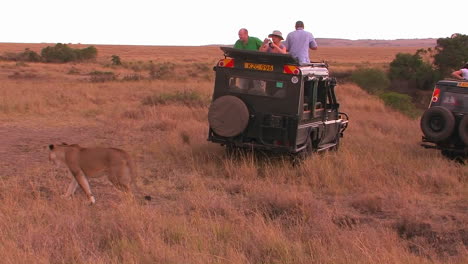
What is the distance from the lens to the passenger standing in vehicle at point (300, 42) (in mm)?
10133

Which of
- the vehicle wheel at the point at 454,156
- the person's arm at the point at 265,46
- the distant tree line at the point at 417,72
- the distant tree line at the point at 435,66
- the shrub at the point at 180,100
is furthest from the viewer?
the distant tree line at the point at 435,66

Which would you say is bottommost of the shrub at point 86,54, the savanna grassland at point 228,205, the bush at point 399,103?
the shrub at point 86,54

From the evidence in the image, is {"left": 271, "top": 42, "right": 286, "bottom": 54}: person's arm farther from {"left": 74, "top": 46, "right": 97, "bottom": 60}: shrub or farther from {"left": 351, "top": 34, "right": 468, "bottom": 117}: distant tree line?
{"left": 74, "top": 46, "right": 97, "bottom": 60}: shrub

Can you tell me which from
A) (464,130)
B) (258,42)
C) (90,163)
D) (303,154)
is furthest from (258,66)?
(464,130)

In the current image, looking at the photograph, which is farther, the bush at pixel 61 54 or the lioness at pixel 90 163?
the bush at pixel 61 54

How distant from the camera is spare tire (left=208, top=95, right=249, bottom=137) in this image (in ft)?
29.2

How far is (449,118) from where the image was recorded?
10.1m

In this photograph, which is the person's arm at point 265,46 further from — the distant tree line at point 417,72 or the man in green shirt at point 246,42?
the distant tree line at point 417,72

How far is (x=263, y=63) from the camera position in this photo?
30.1 feet

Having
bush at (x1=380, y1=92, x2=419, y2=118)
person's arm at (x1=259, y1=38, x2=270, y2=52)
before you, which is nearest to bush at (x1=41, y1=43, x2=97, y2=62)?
bush at (x1=380, y1=92, x2=419, y2=118)

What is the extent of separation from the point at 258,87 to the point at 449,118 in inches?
141

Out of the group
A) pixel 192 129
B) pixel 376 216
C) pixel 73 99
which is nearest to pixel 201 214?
pixel 376 216

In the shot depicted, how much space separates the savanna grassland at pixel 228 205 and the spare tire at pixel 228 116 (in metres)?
0.55

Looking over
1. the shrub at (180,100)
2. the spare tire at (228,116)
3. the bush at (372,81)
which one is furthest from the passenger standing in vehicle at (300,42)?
the bush at (372,81)
